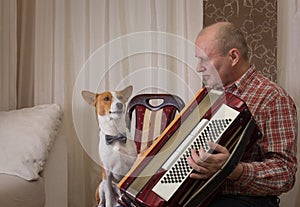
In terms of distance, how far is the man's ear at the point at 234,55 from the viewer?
2.01 m

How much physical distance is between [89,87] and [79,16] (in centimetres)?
38

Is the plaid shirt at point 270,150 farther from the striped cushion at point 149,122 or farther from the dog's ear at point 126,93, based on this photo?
the dog's ear at point 126,93

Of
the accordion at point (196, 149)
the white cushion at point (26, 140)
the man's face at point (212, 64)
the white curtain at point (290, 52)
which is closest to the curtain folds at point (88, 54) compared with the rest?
the white curtain at point (290, 52)

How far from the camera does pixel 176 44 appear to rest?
9.14 feet

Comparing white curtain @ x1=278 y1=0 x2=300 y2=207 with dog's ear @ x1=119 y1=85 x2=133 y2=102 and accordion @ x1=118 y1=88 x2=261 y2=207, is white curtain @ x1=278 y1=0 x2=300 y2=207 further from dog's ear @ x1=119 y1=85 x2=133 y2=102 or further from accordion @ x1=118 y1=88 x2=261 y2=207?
accordion @ x1=118 y1=88 x2=261 y2=207

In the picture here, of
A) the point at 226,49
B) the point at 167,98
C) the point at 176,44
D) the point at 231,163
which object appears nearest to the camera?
the point at 231,163

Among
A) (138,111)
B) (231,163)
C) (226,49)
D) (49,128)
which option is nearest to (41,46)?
(49,128)

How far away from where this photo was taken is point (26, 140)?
7.77ft

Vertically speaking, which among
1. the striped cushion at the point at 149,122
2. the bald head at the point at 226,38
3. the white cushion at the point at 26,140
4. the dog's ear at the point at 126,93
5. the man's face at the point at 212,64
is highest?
the bald head at the point at 226,38

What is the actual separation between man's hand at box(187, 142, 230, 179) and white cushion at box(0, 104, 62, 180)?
85cm

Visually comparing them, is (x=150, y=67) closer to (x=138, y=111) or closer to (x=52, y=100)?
(x=138, y=111)

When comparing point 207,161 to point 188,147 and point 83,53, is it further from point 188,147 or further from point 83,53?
point 83,53

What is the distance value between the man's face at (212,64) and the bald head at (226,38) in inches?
0.6

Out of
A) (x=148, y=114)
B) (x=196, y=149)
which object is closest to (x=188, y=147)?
(x=196, y=149)
